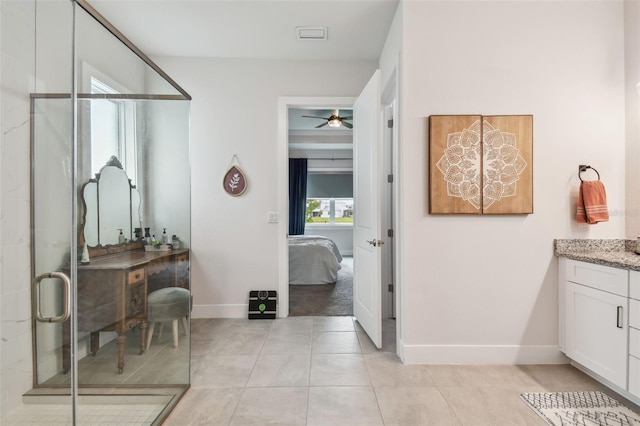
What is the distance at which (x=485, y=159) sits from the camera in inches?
91.3

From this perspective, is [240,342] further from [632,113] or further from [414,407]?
[632,113]

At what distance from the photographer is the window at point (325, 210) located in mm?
8359

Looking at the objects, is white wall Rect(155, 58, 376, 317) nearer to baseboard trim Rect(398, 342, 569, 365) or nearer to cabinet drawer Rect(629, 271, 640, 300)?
baseboard trim Rect(398, 342, 569, 365)

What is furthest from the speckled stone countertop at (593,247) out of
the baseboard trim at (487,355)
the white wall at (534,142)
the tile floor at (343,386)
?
the tile floor at (343,386)

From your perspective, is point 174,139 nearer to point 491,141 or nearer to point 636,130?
point 491,141

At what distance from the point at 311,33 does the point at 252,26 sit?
0.53m

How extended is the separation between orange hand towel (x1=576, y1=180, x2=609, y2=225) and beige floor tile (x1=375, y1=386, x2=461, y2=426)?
1622 millimetres

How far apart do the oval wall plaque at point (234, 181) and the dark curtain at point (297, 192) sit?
14.6ft

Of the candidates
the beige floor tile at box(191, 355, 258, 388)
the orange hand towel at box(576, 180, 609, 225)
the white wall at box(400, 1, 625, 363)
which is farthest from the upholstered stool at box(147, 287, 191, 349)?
the orange hand towel at box(576, 180, 609, 225)

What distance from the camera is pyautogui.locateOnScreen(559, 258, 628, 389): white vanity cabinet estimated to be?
6.00 feet

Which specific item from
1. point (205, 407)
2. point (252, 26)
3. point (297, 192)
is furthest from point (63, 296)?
point (297, 192)

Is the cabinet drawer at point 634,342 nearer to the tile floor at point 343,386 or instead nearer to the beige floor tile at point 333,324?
the tile floor at point 343,386

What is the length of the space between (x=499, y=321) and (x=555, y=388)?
0.49 meters

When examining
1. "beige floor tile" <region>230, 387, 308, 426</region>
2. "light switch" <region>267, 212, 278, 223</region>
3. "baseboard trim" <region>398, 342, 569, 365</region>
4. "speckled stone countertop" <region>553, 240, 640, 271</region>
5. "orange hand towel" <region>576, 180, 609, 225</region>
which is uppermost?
"orange hand towel" <region>576, 180, 609, 225</region>
